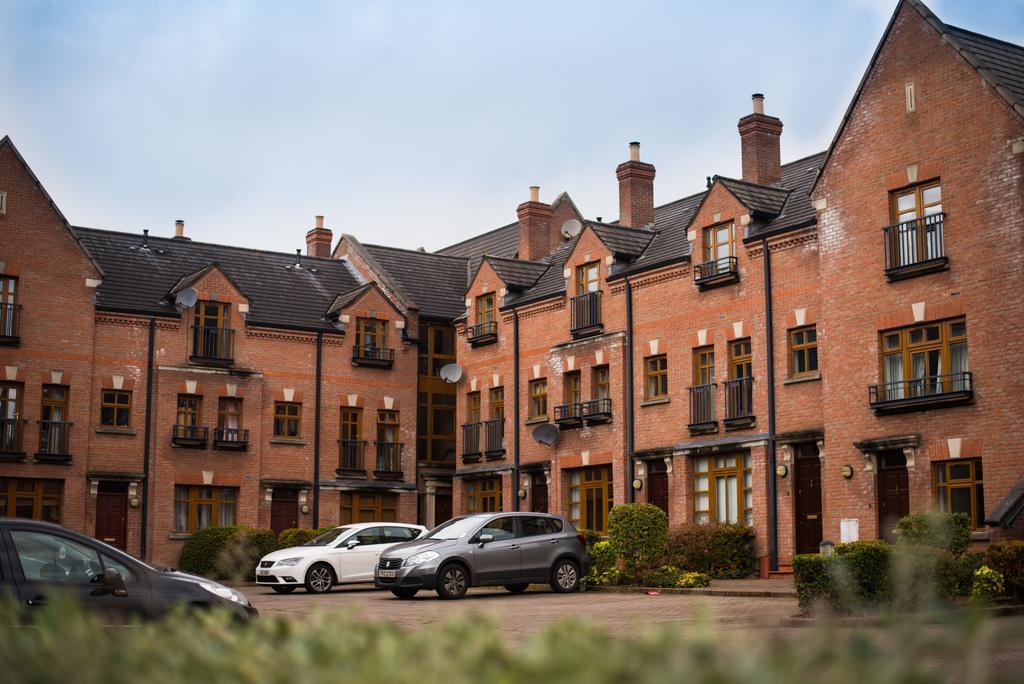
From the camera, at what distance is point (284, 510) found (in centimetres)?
4025

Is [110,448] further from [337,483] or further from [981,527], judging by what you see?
[981,527]

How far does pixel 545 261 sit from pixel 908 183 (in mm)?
18045

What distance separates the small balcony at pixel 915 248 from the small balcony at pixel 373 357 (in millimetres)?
19893

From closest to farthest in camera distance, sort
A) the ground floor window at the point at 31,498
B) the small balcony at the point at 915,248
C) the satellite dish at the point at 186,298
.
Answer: the small balcony at the point at 915,248 < the ground floor window at the point at 31,498 < the satellite dish at the point at 186,298

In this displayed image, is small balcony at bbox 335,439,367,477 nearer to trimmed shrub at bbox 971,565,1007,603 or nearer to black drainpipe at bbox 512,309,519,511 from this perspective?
black drainpipe at bbox 512,309,519,511

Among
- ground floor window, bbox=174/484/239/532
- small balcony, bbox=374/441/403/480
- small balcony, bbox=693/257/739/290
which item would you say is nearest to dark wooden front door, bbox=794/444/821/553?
small balcony, bbox=693/257/739/290

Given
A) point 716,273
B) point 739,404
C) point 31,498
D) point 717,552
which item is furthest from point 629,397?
point 31,498

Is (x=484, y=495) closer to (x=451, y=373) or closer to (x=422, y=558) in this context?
(x=451, y=373)

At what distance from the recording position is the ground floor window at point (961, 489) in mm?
24562

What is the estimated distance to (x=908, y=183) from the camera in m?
26.5

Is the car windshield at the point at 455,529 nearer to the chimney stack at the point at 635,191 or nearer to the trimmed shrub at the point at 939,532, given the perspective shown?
the trimmed shrub at the point at 939,532

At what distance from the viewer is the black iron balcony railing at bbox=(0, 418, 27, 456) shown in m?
35.4

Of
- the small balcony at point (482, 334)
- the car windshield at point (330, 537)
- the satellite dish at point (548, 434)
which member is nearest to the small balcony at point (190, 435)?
the small balcony at point (482, 334)

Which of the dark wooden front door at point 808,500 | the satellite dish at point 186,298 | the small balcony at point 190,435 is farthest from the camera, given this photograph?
the satellite dish at point 186,298
